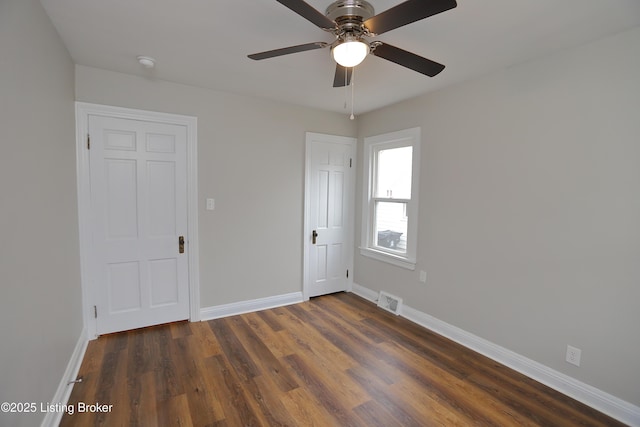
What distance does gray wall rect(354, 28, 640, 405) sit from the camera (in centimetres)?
193

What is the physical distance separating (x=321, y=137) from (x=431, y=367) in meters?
2.82

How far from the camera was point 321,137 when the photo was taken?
3.88 m

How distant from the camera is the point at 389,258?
365 cm

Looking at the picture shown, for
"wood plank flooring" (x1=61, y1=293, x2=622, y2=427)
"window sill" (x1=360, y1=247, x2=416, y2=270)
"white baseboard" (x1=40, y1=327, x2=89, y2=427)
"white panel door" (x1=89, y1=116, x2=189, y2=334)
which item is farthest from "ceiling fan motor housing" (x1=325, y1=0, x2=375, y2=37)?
"white baseboard" (x1=40, y1=327, x2=89, y2=427)

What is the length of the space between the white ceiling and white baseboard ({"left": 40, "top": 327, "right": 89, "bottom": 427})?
236cm

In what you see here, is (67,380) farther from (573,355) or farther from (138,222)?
(573,355)

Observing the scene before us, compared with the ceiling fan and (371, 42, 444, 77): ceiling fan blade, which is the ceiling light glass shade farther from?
(371, 42, 444, 77): ceiling fan blade

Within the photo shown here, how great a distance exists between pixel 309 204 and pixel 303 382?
7.01 ft

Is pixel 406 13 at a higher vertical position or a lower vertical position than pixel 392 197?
higher

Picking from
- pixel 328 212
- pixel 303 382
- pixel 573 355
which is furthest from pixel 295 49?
pixel 573 355

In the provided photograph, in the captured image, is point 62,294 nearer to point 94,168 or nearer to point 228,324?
point 94,168

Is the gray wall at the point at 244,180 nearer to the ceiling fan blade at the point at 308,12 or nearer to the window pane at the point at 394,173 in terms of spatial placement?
the window pane at the point at 394,173

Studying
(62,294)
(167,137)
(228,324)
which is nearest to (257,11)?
(167,137)

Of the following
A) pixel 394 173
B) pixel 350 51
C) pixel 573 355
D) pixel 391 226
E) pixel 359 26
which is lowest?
pixel 573 355
